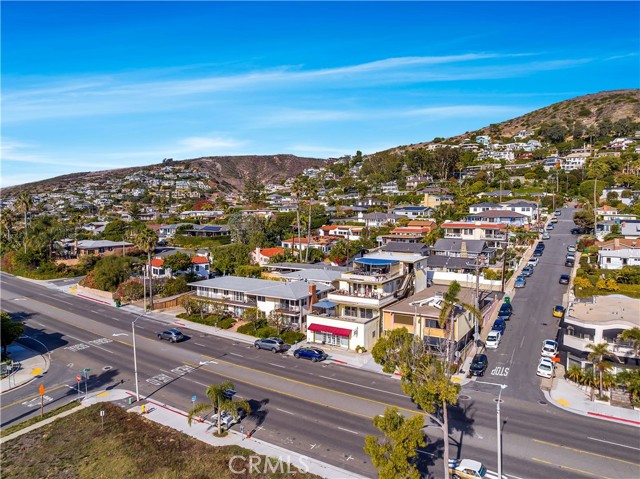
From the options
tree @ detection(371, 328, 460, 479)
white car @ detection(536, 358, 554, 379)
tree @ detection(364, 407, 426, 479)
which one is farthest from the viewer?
white car @ detection(536, 358, 554, 379)

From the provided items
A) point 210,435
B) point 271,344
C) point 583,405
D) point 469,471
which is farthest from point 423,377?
point 271,344

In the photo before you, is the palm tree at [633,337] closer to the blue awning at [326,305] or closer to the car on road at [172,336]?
the blue awning at [326,305]

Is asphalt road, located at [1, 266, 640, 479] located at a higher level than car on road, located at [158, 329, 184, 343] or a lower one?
lower

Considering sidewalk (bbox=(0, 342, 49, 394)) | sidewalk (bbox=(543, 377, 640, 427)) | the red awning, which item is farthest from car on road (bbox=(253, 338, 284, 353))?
sidewalk (bbox=(543, 377, 640, 427))

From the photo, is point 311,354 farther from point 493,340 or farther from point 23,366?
point 23,366

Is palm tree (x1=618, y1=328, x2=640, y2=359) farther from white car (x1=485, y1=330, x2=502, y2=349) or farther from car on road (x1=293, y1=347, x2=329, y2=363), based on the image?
car on road (x1=293, y1=347, x2=329, y2=363)

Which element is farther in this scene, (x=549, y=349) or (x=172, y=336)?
(x=172, y=336)
